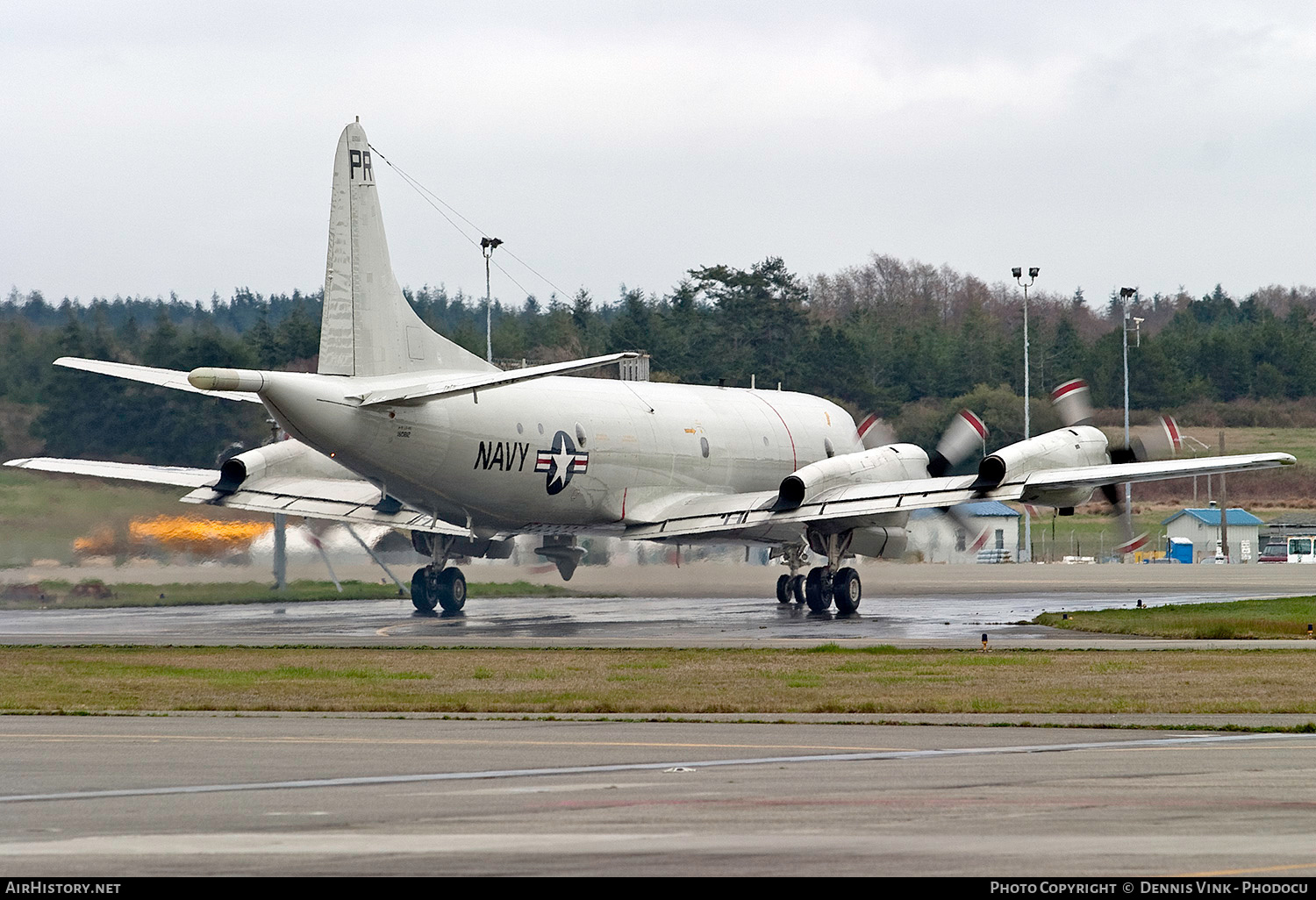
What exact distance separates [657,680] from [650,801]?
9.58 meters

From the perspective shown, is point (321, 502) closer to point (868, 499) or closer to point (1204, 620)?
point (868, 499)

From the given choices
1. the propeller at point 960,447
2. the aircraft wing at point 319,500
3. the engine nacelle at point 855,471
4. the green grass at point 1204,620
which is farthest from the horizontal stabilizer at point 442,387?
the propeller at point 960,447

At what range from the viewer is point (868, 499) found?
32844mm

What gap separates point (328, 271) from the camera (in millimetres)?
29109

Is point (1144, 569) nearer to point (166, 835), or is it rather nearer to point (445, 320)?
point (166, 835)

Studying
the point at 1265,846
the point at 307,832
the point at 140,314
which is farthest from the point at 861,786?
the point at 140,314

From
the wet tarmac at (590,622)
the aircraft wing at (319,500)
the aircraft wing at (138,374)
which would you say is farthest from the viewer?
the aircraft wing at (319,500)

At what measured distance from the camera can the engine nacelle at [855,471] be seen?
3338 cm

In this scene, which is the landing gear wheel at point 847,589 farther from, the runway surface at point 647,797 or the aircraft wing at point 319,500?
the runway surface at point 647,797

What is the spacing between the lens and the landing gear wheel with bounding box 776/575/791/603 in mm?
38156

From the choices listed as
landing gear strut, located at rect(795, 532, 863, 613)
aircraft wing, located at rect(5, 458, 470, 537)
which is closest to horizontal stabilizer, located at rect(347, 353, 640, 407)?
aircraft wing, located at rect(5, 458, 470, 537)

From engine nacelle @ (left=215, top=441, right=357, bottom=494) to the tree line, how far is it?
57.1 feet

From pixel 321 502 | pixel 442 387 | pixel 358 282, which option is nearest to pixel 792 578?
pixel 321 502

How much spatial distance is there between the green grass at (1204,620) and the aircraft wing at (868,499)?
272 centimetres
